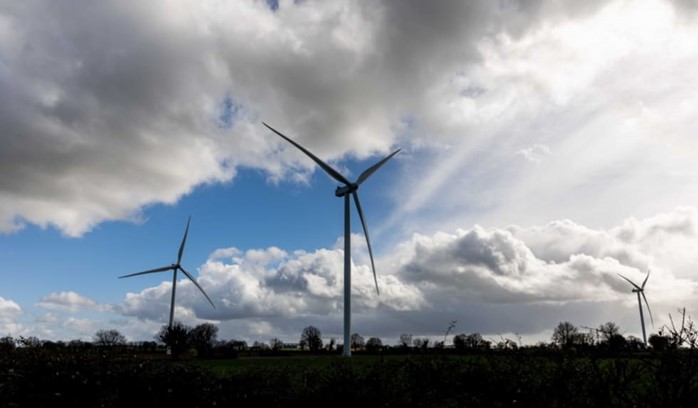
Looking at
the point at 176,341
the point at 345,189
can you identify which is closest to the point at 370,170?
the point at 345,189

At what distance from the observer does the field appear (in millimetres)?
13047

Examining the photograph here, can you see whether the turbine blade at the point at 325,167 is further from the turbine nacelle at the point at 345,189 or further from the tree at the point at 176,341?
the tree at the point at 176,341

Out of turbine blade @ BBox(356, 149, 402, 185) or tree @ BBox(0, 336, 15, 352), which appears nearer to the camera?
tree @ BBox(0, 336, 15, 352)

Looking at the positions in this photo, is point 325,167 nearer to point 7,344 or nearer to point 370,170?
point 370,170

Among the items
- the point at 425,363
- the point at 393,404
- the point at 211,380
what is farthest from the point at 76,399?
the point at 425,363

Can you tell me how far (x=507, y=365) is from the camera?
56.6 ft

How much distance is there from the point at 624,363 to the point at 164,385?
42.9 ft

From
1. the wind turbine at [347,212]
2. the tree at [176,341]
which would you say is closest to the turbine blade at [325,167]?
the wind turbine at [347,212]

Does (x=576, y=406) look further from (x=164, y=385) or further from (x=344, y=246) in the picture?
(x=344, y=246)

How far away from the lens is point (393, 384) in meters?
15.8

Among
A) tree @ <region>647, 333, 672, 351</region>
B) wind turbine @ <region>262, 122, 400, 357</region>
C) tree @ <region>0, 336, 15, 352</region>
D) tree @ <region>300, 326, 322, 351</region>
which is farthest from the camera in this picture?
tree @ <region>300, 326, 322, 351</region>

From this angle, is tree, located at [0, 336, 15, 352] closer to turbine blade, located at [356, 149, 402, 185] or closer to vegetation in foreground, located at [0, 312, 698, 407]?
vegetation in foreground, located at [0, 312, 698, 407]

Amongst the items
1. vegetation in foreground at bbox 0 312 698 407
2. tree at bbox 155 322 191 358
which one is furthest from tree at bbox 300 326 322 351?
vegetation in foreground at bbox 0 312 698 407

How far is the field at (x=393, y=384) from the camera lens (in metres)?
13.0
